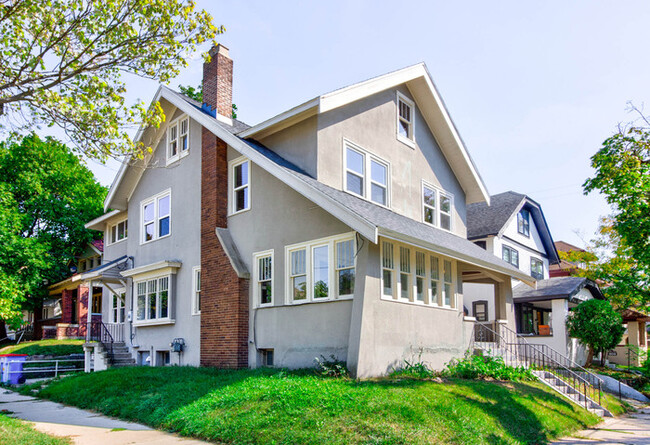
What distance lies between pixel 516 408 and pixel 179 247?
11264 millimetres

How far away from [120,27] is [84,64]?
0.95 m

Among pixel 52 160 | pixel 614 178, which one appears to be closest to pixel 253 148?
pixel 614 178

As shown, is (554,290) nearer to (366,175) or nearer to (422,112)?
(422,112)

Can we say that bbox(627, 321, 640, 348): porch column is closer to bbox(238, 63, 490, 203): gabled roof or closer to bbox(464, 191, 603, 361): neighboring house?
bbox(464, 191, 603, 361): neighboring house

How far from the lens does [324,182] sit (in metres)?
14.3

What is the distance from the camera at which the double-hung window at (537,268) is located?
31781 mm

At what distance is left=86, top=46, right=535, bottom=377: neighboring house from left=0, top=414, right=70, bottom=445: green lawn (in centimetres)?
543

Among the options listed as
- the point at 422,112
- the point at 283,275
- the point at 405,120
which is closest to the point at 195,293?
the point at 283,275

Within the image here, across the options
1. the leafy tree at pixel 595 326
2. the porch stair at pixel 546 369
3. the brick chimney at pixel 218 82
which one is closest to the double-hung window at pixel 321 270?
the porch stair at pixel 546 369

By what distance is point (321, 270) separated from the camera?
13422 mm

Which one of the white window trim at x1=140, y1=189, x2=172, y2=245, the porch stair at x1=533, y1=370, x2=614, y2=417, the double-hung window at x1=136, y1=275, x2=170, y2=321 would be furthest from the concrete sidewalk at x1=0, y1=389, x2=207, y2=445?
the porch stair at x1=533, y1=370, x2=614, y2=417

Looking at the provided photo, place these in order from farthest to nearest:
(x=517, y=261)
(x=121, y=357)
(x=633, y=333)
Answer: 1. (x=633, y=333)
2. (x=517, y=261)
3. (x=121, y=357)

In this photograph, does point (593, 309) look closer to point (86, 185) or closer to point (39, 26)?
point (39, 26)

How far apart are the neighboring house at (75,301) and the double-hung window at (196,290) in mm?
13393
